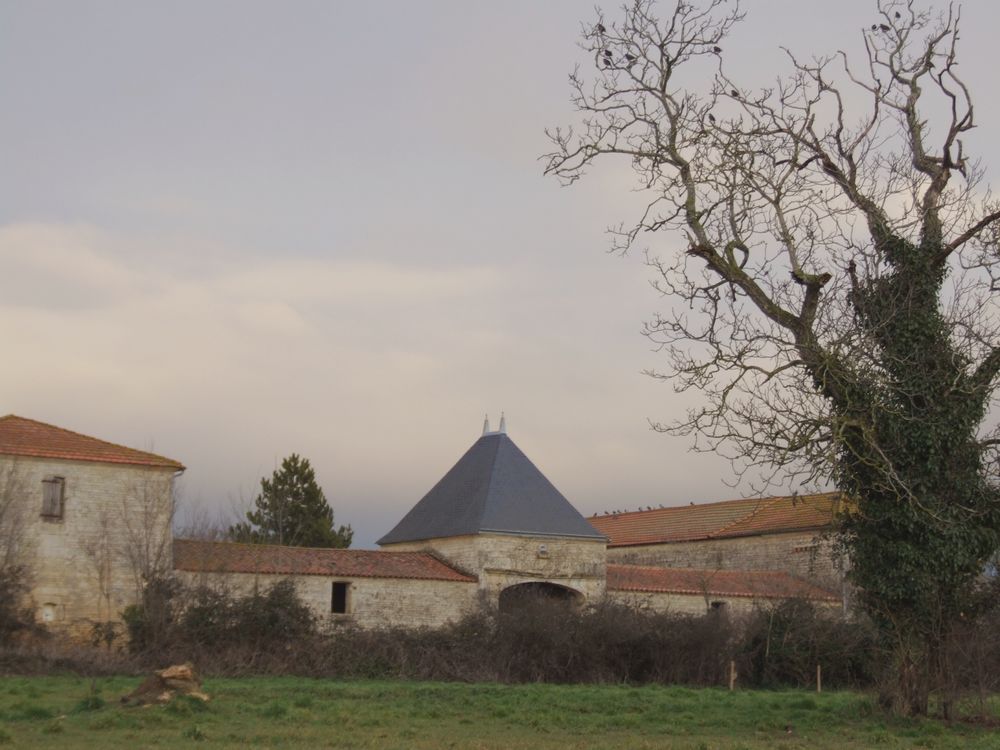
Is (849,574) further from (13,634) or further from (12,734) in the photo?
(13,634)

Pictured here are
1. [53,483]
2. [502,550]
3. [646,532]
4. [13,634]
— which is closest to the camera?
[13,634]

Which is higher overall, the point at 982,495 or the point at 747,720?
the point at 982,495

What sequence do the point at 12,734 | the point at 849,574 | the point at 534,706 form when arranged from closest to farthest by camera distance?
1. the point at 12,734
2. the point at 849,574
3. the point at 534,706

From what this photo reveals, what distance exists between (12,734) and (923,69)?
49.7ft

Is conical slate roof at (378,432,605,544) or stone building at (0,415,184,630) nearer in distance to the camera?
stone building at (0,415,184,630)

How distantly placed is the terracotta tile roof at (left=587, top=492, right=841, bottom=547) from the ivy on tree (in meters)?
9.58

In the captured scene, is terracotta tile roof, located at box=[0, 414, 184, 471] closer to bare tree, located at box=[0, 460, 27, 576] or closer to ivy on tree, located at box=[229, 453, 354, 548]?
bare tree, located at box=[0, 460, 27, 576]

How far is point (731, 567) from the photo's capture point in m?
40.0

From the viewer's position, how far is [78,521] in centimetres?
2728

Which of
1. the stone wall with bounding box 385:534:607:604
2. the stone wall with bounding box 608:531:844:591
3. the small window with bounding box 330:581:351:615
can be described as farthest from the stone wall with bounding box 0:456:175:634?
the stone wall with bounding box 608:531:844:591

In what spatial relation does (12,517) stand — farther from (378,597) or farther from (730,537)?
(730,537)

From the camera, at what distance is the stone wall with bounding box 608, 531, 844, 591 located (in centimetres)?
3653

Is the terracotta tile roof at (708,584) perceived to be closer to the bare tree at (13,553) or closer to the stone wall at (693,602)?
the stone wall at (693,602)

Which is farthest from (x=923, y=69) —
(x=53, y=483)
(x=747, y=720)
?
(x=53, y=483)
